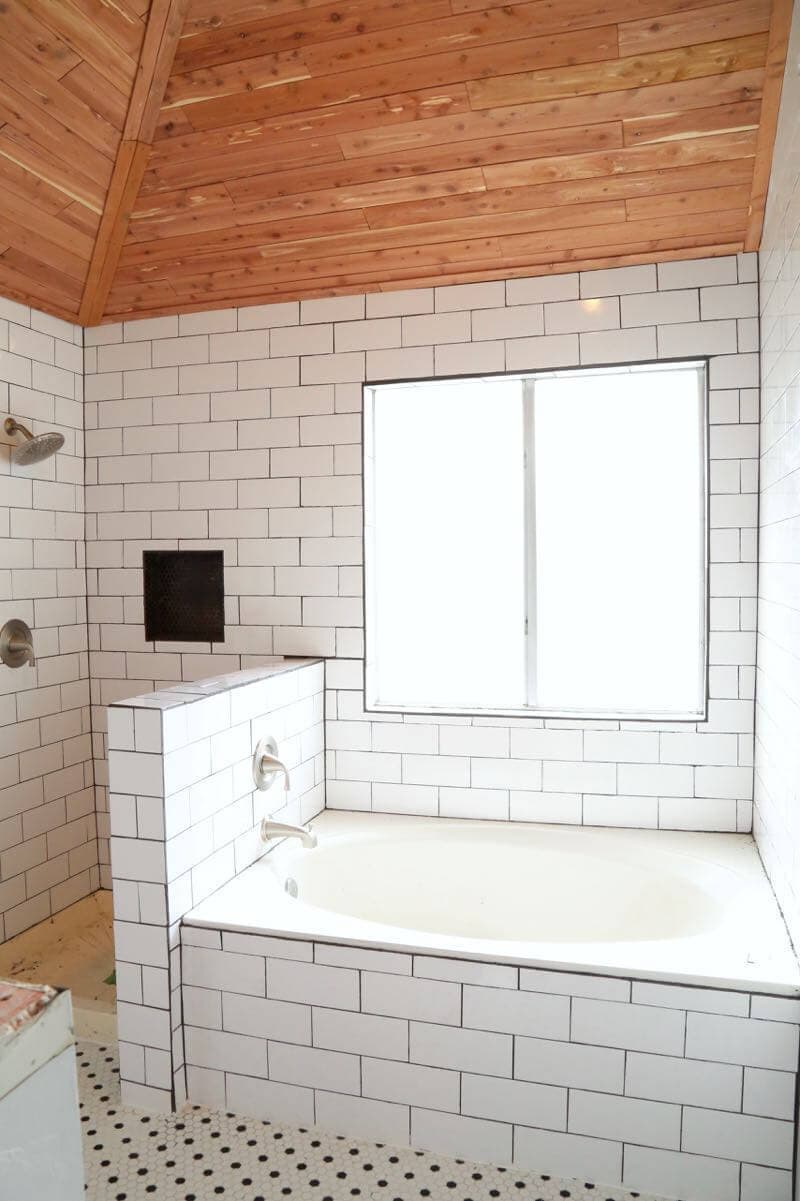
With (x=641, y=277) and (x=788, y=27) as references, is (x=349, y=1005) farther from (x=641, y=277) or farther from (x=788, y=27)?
(x=788, y=27)

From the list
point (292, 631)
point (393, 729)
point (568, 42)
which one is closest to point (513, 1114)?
point (393, 729)

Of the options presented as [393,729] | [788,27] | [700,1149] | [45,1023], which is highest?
[788,27]

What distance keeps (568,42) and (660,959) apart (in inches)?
93.1

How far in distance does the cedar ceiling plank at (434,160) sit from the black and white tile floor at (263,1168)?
279cm

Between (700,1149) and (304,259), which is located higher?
(304,259)

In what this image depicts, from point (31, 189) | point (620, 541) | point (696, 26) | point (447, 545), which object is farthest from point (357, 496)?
point (696, 26)

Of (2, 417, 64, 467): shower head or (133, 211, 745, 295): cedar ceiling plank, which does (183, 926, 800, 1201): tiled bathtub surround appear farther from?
(133, 211, 745, 295): cedar ceiling plank

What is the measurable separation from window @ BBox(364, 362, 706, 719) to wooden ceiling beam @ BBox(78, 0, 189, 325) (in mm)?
1083

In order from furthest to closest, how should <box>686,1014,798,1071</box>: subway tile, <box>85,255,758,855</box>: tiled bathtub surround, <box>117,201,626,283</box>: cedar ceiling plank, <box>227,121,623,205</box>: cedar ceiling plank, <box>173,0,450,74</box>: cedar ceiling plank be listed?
<box>85,255,758,855</box>: tiled bathtub surround → <box>117,201,626,283</box>: cedar ceiling plank → <box>227,121,623,205</box>: cedar ceiling plank → <box>173,0,450,74</box>: cedar ceiling plank → <box>686,1014,798,1071</box>: subway tile

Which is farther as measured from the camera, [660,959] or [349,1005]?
[349,1005]

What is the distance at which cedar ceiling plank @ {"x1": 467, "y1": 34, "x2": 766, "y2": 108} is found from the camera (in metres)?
2.08

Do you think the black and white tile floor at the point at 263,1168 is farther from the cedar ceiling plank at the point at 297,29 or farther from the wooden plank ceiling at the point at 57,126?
the cedar ceiling plank at the point at 297,29

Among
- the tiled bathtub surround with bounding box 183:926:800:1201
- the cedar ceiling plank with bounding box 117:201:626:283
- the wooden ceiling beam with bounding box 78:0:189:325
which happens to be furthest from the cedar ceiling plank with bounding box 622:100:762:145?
the tiled bathtub surround with bounding box 183:926:800:1201

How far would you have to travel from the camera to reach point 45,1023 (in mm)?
611
